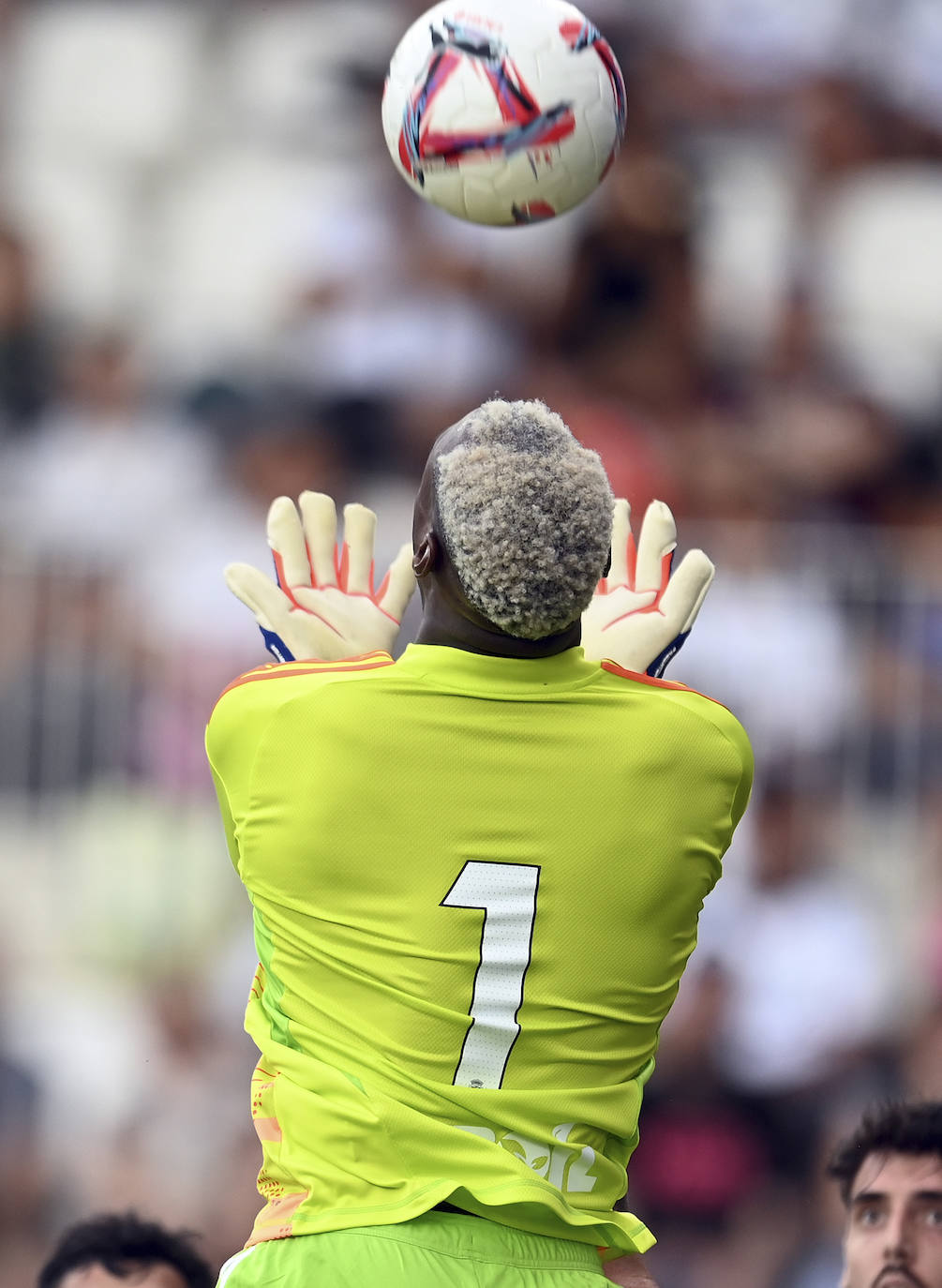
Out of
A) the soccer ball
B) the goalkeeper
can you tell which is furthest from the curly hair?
the soccer ball

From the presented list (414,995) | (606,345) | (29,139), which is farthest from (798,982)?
(29,139)

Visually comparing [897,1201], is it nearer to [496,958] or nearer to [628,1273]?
[628,1273]

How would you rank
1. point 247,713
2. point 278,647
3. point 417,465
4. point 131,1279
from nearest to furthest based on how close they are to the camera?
point 247,713 → point 278,647 → point 131,1279 → point 417,465

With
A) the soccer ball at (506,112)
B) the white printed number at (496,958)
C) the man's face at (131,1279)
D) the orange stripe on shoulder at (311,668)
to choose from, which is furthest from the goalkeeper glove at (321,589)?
the man's face at (131,1279)

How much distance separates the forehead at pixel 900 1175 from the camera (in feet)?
13.3

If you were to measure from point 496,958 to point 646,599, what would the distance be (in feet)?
2.81

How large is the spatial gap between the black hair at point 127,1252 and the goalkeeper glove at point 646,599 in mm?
1888

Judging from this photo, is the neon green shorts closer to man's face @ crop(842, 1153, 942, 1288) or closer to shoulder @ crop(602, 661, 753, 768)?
→ shoulder @ crop(602, 661, 753, 768)

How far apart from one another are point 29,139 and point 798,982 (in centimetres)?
553

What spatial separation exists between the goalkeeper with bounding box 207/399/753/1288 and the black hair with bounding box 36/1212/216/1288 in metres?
1.60

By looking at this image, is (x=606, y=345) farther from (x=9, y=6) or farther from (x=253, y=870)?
(x=253, y=870)

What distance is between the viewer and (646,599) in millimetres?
3166

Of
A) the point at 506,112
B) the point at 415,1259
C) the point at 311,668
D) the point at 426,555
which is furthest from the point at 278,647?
the point at 506,112

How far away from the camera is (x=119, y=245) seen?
8.63 m
